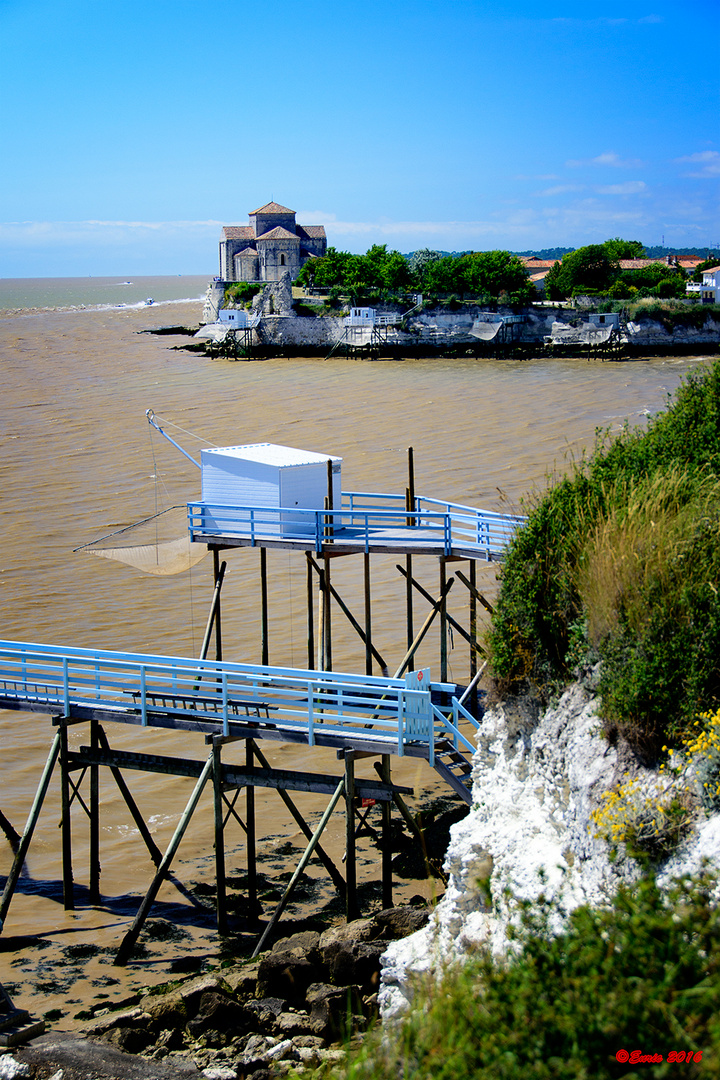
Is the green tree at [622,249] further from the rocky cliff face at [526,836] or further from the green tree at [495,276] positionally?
the rocky cliff face at [526,836]

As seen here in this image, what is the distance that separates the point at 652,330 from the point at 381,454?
45.7 metres

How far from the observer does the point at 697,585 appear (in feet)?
27.5

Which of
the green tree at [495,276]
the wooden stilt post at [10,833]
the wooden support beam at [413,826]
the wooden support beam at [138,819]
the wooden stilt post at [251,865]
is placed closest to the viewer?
the wooden support beam at [413,826]

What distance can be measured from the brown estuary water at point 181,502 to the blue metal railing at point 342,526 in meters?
0.79

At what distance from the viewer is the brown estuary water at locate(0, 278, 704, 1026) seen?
13.5 m

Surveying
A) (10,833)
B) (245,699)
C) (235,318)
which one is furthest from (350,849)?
(235,318)

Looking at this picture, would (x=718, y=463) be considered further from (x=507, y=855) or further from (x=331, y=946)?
(x=331, y=946)

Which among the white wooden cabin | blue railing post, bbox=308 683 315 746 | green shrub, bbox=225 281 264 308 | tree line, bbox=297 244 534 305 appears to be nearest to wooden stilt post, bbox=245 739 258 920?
blue railing post, bbox=308 683 315 746

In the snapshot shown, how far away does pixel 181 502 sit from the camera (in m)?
31.6

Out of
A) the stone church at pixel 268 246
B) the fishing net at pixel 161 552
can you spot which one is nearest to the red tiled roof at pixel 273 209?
the stone church at pixel 268 246

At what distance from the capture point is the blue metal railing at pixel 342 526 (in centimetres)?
1512

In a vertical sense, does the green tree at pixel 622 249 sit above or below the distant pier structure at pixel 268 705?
above

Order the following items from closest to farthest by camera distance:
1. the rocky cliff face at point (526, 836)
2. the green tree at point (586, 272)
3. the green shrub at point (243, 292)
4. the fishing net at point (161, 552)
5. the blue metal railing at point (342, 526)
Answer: the rocky cliff face at point (526, 836) < the blue metal railing at point (342, 526) < the fishing net at point (161, 552) < the green tree at point (586, 272) < the green shrub at point (243, 292)

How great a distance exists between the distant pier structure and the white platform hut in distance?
0.9 inches
